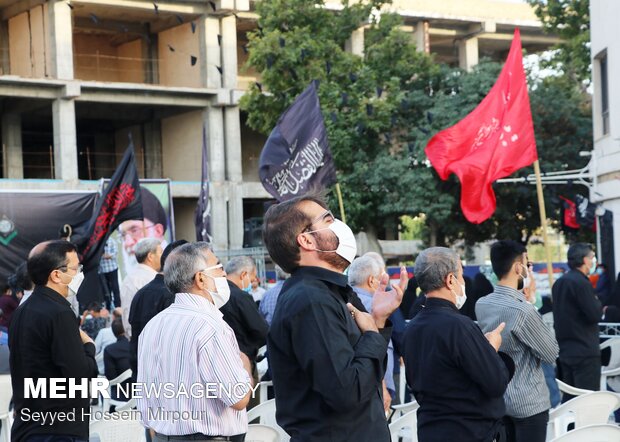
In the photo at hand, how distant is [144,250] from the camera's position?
8.14 metres

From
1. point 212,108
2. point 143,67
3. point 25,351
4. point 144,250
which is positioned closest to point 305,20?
point 212,108

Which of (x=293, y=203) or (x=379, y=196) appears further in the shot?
(x=379, y=196)

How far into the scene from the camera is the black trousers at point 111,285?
2045cm

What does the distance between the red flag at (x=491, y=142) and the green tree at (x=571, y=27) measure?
40.4ft

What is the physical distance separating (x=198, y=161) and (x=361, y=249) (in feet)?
24.0

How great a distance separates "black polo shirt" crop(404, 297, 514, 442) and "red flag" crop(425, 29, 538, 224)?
353 inches

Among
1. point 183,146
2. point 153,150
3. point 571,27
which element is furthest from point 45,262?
point 153,150

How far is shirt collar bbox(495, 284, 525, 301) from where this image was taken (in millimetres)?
6012

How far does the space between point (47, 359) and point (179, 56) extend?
120ft

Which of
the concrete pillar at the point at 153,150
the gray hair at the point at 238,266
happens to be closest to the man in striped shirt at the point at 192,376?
the gray hair at the point at 238,266

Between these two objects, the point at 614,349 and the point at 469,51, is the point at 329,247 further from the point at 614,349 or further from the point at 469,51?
the point at 469,51

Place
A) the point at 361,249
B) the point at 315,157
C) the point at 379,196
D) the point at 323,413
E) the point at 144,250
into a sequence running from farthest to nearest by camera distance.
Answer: the point at 361,249 → the point at 379,196 → the point at 315,157 → the point at 144,250 → the point at 323,413

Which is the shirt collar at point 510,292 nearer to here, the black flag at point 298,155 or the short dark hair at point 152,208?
the black flag at point 298,155

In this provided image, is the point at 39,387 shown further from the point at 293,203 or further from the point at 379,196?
the point at 379,196
